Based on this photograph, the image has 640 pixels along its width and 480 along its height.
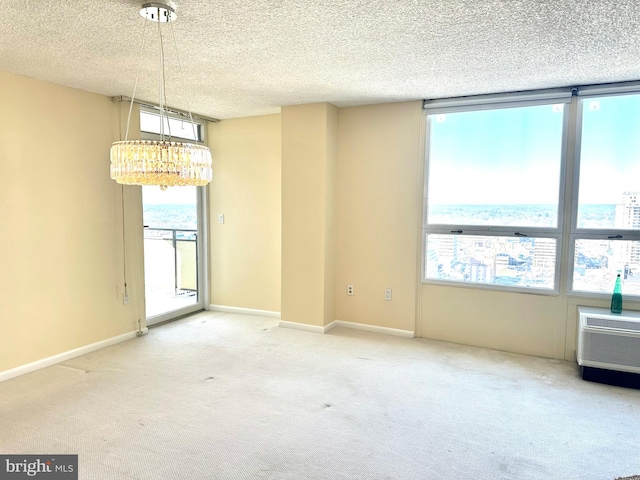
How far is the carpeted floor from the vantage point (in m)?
2.17

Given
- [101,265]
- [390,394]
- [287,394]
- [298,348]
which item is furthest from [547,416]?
[101,265]

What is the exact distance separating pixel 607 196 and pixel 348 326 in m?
2.78

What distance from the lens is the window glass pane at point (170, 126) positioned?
173 inches

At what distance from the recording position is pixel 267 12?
2.16 metres

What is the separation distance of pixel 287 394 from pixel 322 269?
166cm

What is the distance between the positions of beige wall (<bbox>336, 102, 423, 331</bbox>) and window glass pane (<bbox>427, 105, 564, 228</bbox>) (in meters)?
0.24

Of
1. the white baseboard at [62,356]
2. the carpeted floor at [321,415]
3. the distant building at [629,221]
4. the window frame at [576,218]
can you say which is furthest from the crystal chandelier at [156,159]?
the distant building at [629,221]

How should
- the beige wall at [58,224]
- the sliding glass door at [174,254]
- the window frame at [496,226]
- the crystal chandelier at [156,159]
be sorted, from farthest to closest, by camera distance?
1. the sliding glass door at [174,254]
2. the window frame at [496,226]
3. the beige wall at [58,224]
4. the crystal chandelier at [156,159]

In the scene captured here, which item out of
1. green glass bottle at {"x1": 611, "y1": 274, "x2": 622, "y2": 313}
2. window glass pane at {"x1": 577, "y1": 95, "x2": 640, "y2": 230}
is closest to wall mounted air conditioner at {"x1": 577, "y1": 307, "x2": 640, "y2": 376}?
green glass bottle at {"x1": 611, "y1": 274, "x2": 622, "y2": 313}

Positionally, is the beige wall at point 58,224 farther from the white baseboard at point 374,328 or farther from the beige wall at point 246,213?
the white baseboard at point 374,328

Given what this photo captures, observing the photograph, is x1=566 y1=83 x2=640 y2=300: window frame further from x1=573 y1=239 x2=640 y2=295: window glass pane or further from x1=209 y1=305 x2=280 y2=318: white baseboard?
x1=209 y1=305 x2=280 y2=318: white baseboard

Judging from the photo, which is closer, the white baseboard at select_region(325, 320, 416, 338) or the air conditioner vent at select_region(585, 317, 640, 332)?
the air conditioner vent at select_region(585, 317, 640, 332)

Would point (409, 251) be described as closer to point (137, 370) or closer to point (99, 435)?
point (137, 370)

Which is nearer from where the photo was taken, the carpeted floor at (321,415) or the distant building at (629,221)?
the carpeted floor at (321,415)
